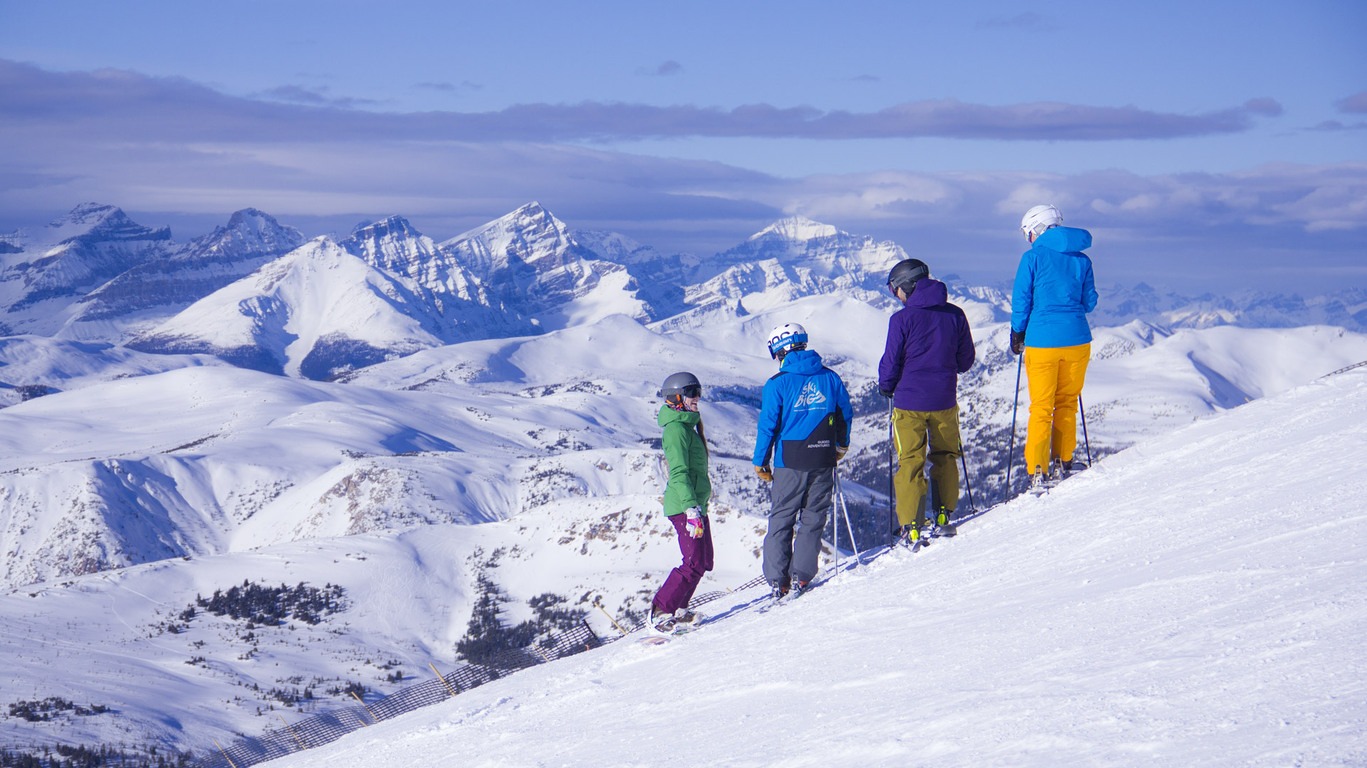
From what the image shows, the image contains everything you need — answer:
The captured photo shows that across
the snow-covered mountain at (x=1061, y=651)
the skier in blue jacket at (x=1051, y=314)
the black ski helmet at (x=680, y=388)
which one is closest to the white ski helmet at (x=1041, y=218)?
the skier in blue jacket at (x=1051, y=314)

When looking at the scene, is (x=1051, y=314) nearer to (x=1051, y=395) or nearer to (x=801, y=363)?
(x=1051, y=395)

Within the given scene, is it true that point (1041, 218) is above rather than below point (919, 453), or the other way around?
above

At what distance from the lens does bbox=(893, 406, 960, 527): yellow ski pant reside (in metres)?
14.7

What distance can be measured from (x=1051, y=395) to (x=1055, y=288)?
1394 millimetres

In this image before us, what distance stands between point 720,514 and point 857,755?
96.8 metres

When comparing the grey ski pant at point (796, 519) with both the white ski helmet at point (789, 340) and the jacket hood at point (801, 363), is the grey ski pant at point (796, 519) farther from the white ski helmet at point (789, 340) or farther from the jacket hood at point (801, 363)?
the white ski helmet at point (789, 340)

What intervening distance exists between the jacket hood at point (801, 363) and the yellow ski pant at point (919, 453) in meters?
1.47

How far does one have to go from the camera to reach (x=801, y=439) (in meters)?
14.1

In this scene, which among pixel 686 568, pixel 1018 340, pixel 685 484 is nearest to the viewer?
pixel 685 484

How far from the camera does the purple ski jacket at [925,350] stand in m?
14.6

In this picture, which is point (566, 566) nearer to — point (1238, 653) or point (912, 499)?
point (912, 499)

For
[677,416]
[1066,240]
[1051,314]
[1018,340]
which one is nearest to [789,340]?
[677,416]

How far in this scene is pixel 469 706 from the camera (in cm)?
1368

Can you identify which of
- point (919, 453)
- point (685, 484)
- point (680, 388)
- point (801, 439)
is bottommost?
point (685, 484)
